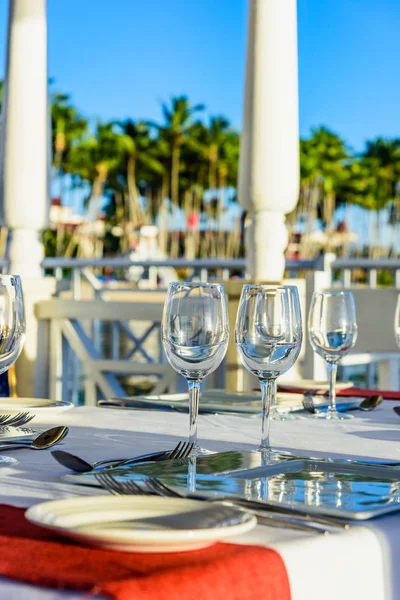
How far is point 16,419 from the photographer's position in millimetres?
1520

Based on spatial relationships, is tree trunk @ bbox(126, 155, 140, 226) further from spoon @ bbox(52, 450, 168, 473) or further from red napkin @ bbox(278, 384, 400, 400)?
spoon @ bbox(52, 450, 168, 473)

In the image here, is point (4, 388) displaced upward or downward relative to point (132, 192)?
downward

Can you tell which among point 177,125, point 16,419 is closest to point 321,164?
point 177,125

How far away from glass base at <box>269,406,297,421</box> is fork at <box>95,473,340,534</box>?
692mm

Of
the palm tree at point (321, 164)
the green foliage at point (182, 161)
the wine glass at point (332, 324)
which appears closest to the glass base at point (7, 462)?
the wine glass at point (332, 324)

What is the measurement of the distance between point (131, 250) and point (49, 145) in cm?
5241

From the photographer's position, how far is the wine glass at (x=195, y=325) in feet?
3.80

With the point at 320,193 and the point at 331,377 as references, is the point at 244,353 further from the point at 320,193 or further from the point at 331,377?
the point at 320,193

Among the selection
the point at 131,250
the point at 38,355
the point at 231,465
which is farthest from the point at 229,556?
the point at 131,250

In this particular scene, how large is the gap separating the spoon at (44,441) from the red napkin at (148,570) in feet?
1.64

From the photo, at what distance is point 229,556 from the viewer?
0.73 m

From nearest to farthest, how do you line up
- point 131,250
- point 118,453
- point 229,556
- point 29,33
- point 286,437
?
1. point 229,556
2. point 118,453
3. point 286,437
4. point 29,33
5. point 131,250

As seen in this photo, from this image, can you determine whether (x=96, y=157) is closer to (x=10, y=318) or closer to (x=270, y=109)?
(x=270, y=109)

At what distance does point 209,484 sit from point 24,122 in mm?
3616
